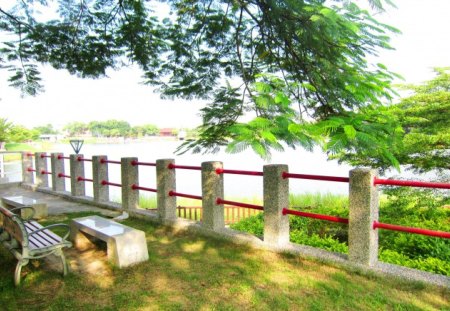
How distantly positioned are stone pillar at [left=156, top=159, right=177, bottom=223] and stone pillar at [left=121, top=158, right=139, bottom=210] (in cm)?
108

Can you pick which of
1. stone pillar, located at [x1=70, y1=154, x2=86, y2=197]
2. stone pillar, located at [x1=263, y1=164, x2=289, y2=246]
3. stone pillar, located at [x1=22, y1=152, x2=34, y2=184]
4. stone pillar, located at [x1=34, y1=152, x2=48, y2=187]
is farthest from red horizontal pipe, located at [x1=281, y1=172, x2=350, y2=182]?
stone pillar, located at [x1=22, y1=152, x2=34, y2=184]

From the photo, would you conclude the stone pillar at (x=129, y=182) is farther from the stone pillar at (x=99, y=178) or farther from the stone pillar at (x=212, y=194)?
the stone pillar at (x=212, y=194)

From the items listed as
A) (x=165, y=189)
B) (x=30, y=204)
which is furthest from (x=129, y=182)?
(x=30, y=204)

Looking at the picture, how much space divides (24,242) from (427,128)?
9277 millimetres

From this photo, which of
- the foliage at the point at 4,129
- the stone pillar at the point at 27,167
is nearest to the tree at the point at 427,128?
the stone pillar at the point at 27,167

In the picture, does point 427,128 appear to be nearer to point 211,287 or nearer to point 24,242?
point 211,287

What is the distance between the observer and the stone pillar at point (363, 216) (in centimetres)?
403

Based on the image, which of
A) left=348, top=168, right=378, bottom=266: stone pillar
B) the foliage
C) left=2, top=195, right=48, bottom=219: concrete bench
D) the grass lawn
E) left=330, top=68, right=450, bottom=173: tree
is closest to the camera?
the grass lawn

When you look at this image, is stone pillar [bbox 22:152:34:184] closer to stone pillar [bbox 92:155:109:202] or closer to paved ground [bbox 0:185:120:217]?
paved ground [bbox 0:185:120:217]

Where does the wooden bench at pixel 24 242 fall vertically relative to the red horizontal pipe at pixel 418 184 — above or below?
below

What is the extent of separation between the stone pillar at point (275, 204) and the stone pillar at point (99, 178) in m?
5.37

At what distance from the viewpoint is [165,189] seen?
674cm

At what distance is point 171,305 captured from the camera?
342 centimetres

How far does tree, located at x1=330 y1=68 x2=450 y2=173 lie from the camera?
8.41 metres
